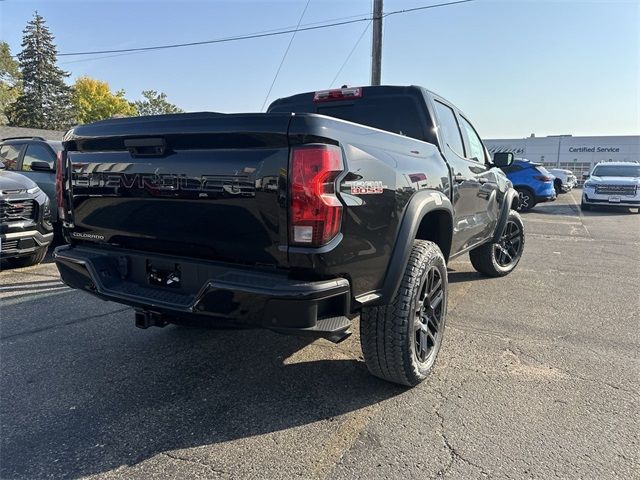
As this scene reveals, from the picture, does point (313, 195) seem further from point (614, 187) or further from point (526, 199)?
point (614, 187)

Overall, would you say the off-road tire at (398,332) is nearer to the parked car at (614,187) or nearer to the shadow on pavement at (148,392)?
the shadow on pavement at (148,392)

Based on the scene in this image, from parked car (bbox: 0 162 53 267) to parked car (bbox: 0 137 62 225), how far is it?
897mm

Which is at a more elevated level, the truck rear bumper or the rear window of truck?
the rear window of truck

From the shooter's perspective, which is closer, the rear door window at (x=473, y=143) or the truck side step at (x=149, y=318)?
the truck side step at (x=149, y=318)

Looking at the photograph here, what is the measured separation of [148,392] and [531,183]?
1481cm

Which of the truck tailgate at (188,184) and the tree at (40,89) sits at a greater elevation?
the tree at (40,89)

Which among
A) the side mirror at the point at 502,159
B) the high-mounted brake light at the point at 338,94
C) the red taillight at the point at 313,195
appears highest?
the high-mounted brake light at the point at 338,94

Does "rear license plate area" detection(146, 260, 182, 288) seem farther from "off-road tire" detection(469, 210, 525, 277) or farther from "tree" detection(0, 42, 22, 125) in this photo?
"tree" detection(0, 42, 22, 125)

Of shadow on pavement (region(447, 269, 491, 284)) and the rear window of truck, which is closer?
the rear window of truck

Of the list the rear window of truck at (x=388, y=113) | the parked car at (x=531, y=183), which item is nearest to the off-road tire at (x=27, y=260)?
the rear window of truck at (x=388, y=113)

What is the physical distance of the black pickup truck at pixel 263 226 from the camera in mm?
2104

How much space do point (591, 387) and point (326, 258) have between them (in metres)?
2.16

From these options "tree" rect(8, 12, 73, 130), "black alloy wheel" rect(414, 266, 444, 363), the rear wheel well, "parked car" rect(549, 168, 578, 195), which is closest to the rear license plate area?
"black alloy wheel" rect(414, 266, 444, 363)

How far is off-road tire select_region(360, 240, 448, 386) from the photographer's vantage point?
2.64 metres
